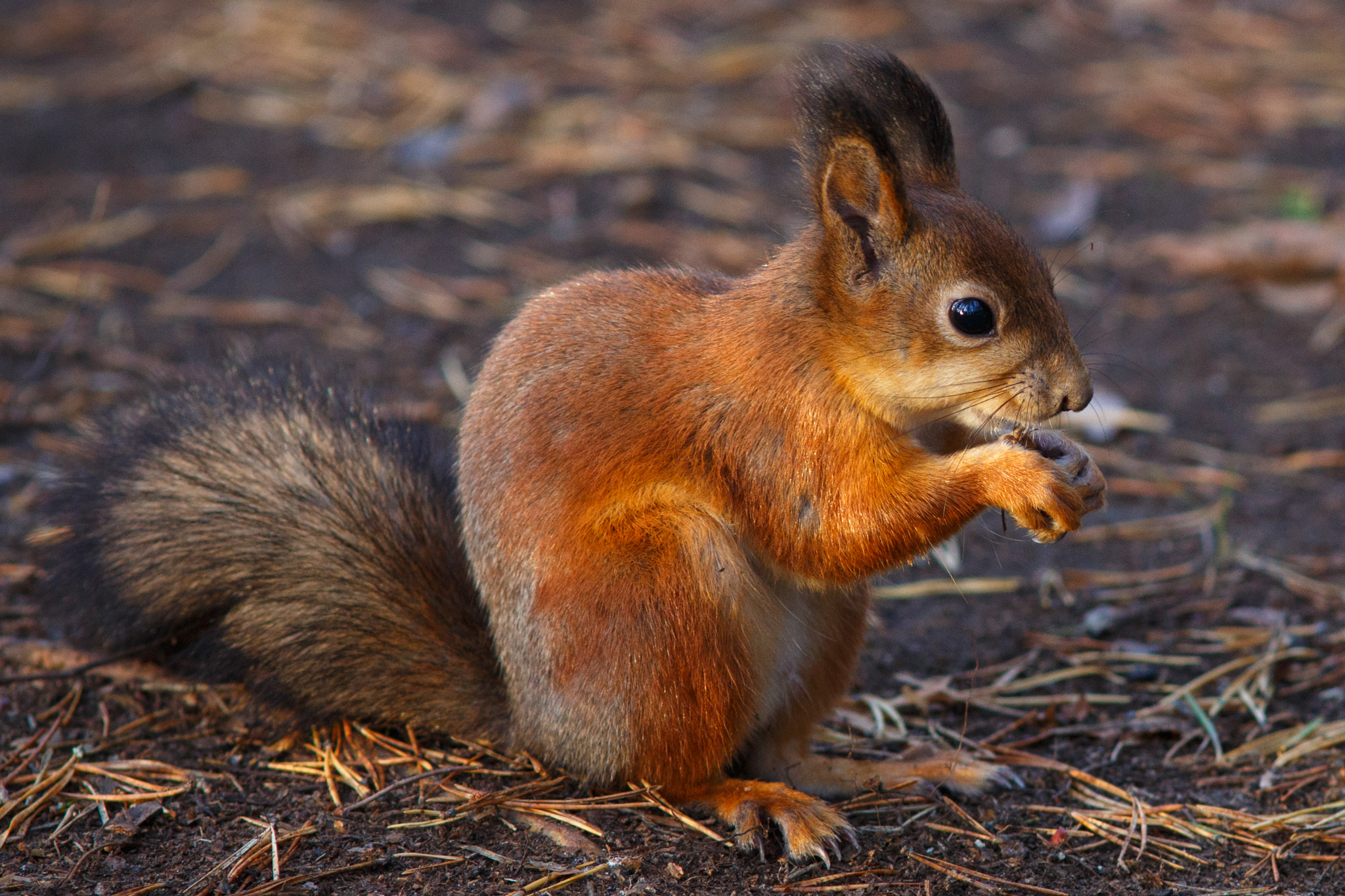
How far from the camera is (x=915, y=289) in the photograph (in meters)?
2.25

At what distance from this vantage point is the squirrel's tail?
2479mm

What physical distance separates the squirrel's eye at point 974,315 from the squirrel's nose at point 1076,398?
176mm

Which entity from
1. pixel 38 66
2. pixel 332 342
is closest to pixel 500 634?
A: pixel 332 342

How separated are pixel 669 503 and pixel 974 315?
0.63 metres

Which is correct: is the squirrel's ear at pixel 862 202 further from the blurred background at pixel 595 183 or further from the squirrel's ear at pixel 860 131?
the blurred background at pixel 595 183

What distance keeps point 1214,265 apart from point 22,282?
4460mm

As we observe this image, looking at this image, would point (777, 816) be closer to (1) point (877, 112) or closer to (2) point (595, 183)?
(1) point (877, 112)

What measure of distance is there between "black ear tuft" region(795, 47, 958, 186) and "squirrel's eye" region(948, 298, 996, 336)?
246 millimetres

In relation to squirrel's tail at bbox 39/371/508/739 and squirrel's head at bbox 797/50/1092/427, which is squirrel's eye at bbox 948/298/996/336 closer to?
squirrel's head at bbox 797/50/1092/427

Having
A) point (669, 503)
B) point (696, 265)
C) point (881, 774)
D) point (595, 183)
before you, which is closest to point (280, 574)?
point (669, 503)

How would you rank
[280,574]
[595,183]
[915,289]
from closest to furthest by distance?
[915,289] → [280,574] → [595,183]

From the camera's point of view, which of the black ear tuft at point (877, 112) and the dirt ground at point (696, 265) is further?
the dirt ground at point (696, 265)

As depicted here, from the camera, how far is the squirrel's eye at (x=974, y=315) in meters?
2.23

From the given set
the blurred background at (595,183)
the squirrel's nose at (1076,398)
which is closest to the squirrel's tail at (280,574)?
the blurred background at (595,183)
